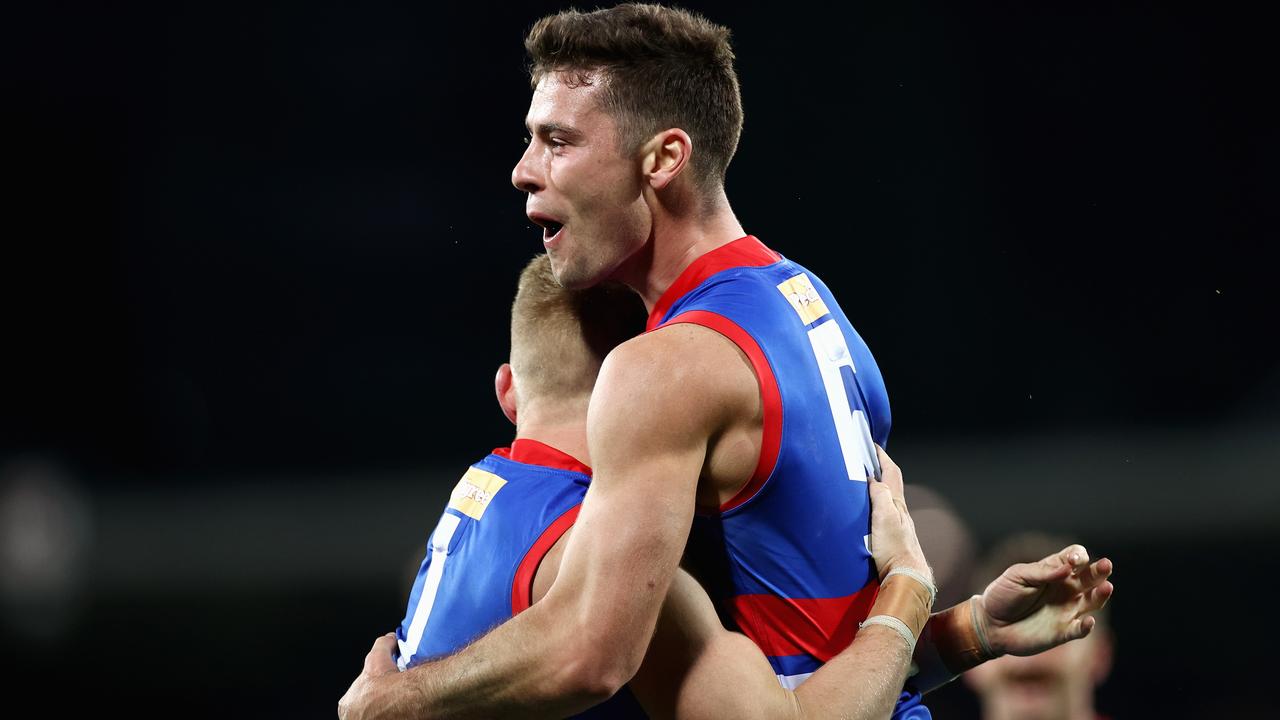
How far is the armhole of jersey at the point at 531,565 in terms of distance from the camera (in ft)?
8.11

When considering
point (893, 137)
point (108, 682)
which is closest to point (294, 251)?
point (108, 682)

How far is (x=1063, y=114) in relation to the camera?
8.98 m

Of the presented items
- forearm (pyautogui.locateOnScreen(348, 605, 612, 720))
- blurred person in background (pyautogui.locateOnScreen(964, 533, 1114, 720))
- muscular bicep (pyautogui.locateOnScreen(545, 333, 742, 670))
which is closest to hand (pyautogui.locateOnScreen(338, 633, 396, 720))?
forearm (pyautogui.locateOnScreen(348, 605, 612, 720))

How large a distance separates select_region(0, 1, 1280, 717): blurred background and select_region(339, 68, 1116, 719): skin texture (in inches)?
212

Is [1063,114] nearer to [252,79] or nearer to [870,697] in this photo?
[252,79]

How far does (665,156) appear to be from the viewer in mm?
2713

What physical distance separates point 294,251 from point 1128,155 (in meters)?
5.87

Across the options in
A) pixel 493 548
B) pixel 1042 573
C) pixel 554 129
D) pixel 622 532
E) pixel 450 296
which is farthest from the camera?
pixel 450 296

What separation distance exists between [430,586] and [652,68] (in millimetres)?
1201

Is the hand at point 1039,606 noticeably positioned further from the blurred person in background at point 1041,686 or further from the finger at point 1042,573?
the blurred person in background at point 1041,686

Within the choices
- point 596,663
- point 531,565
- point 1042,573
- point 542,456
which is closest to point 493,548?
point 531,565

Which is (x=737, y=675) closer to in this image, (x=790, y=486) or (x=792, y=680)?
(x=792, y=680)

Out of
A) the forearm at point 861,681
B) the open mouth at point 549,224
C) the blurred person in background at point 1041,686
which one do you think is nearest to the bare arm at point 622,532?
the forearm at point 861,681

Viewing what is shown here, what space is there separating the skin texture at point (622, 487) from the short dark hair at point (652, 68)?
0.05 m
